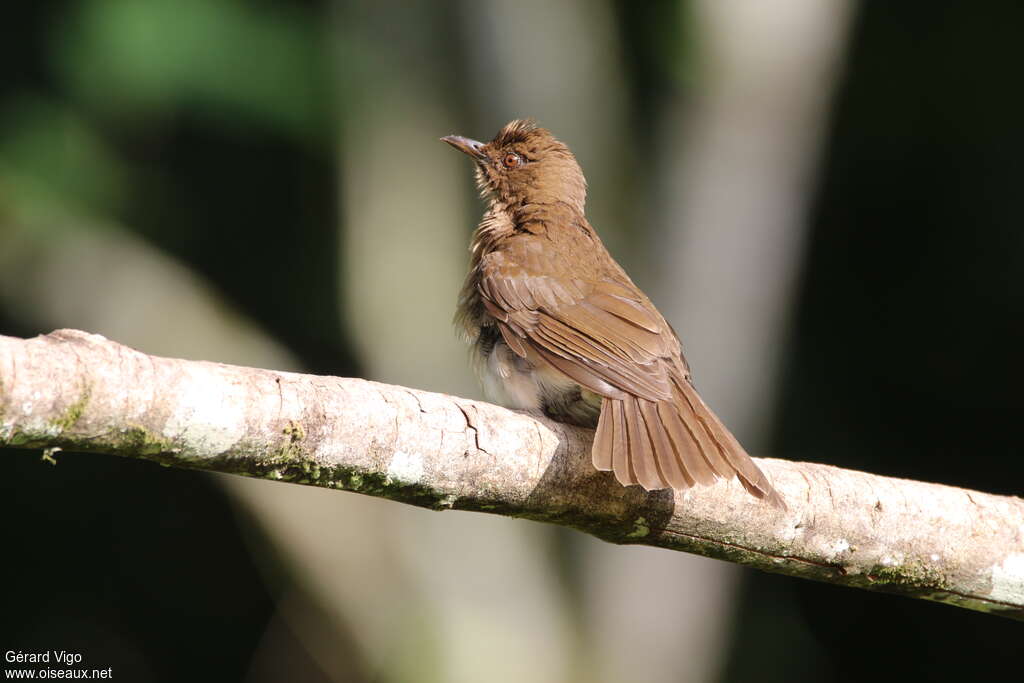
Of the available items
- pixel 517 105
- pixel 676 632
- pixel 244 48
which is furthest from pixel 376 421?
pixel 244 48

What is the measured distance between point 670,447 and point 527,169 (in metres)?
2.07

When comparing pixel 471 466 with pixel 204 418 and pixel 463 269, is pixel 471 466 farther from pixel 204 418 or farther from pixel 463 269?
pixel 463 269

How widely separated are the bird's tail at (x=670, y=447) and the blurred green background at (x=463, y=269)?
11.0 ft

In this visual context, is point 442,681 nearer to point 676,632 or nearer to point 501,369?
point 676,632

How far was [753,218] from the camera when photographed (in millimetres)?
7160

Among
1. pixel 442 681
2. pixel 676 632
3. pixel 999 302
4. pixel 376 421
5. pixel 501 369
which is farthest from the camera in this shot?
pixel 999 302

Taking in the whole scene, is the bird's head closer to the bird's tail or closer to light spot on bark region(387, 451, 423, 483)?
the bird's tail

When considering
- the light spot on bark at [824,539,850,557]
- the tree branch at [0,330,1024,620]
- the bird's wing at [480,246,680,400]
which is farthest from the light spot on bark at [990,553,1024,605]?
the bird's wing at [480,246,680,400]

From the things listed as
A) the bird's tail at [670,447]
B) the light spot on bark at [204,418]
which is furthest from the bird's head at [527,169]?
the light spot on bark at [204,418]

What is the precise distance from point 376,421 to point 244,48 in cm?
571

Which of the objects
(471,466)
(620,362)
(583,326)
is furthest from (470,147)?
(471,466)

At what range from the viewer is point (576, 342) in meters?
3.84

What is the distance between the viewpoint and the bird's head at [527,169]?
16.2 feet

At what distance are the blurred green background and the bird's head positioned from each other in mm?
2263
